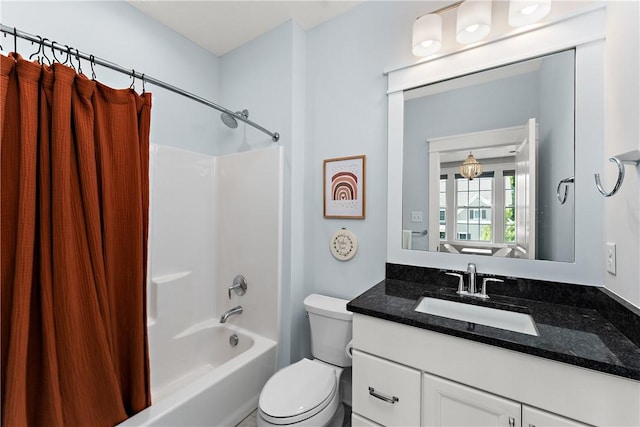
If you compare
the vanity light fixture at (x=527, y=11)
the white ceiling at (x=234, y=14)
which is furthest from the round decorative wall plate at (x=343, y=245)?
the white ceiling at (x=234, y=14)

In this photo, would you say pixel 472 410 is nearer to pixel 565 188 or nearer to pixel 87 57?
pixel 565 188

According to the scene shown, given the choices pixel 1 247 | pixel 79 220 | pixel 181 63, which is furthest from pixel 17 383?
pixel 181 63

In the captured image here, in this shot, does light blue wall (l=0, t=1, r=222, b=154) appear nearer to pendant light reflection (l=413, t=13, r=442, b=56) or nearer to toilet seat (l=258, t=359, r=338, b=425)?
pendant light reflection (l=413, t=13, r=442, b=56)

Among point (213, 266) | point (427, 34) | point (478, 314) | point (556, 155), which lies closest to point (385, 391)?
point (478, 314)

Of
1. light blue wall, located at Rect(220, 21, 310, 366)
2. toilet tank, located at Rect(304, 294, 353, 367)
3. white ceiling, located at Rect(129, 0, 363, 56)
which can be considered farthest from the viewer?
light blue wall, located at Rect(220, 21, 310, 366)

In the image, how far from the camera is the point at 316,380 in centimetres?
141

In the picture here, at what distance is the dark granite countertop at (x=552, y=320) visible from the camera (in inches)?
30.9

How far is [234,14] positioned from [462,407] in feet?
8.10

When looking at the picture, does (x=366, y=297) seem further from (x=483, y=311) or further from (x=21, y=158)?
(x=21, y=158)

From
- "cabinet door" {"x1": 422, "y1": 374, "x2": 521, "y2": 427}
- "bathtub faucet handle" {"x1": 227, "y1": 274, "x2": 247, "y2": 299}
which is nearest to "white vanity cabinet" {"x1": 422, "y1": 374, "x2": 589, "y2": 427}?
"cabinet door" {"x1": 422, "y1": 374, "x2": 521, "y2": 427}

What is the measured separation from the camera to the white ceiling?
1.75 m

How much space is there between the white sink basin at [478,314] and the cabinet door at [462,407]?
26 cm

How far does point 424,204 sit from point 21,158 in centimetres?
173

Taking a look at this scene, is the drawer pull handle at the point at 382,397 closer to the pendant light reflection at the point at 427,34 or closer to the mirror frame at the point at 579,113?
the mirror frame at the point at 579,113
